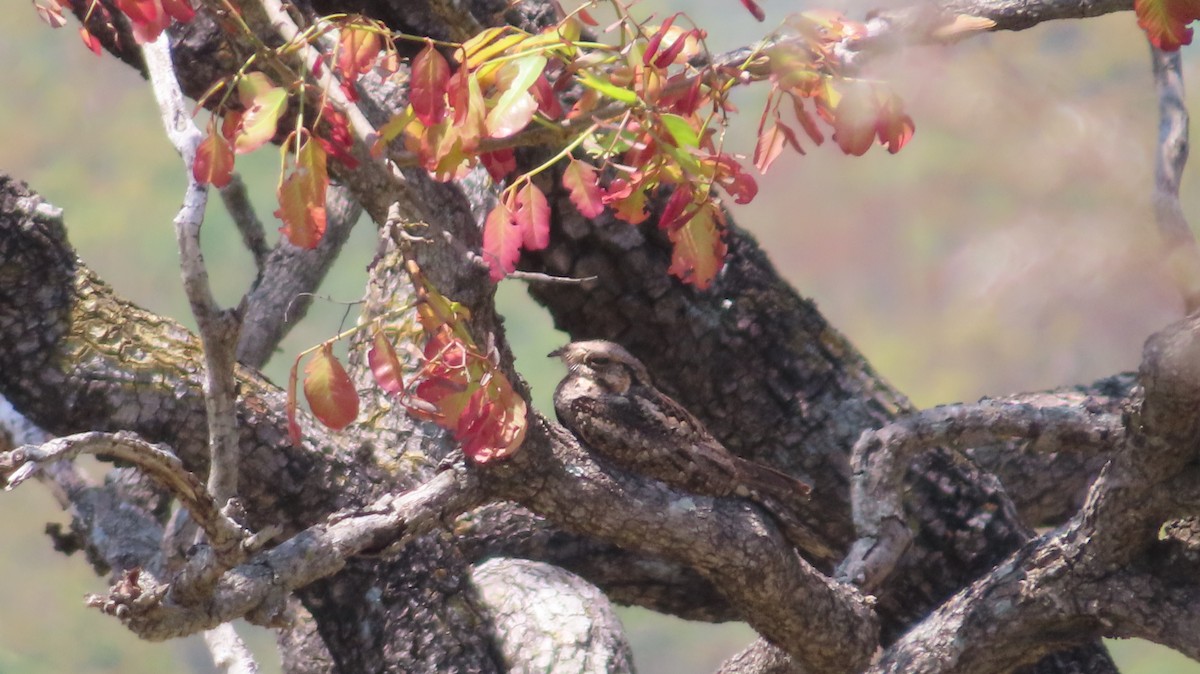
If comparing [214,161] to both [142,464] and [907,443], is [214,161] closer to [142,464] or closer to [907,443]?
[142,464]

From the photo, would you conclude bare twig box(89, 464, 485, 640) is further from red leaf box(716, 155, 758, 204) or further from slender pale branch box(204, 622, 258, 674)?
red leaf box(716, 155, 758, 204)

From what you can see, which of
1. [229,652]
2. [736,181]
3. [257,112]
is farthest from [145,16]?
[229,652]

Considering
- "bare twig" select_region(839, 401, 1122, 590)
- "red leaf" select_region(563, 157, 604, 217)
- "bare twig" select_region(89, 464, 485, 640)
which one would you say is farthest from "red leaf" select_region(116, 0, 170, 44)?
"bare twig" select_region(839, 401, 1122, 590)

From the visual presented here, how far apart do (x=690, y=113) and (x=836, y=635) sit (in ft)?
2.85

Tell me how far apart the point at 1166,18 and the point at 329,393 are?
94 centimetres

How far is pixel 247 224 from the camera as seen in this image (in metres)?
2.63

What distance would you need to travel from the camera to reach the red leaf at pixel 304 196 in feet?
3.61

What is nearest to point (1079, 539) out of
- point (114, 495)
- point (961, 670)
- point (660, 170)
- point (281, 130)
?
point (961, 670)

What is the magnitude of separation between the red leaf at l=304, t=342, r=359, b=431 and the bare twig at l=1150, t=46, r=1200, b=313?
805mm

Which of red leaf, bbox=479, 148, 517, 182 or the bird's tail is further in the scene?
the bird's tail

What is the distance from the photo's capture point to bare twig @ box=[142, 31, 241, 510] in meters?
1.13

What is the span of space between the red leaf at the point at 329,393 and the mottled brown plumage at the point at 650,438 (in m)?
0.55

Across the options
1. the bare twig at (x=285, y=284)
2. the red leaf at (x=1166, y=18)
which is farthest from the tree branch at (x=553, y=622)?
the red leaf at (x=1166, y=18)

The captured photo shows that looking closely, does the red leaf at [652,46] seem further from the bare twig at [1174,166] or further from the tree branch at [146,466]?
the tree branch at [146,466]
